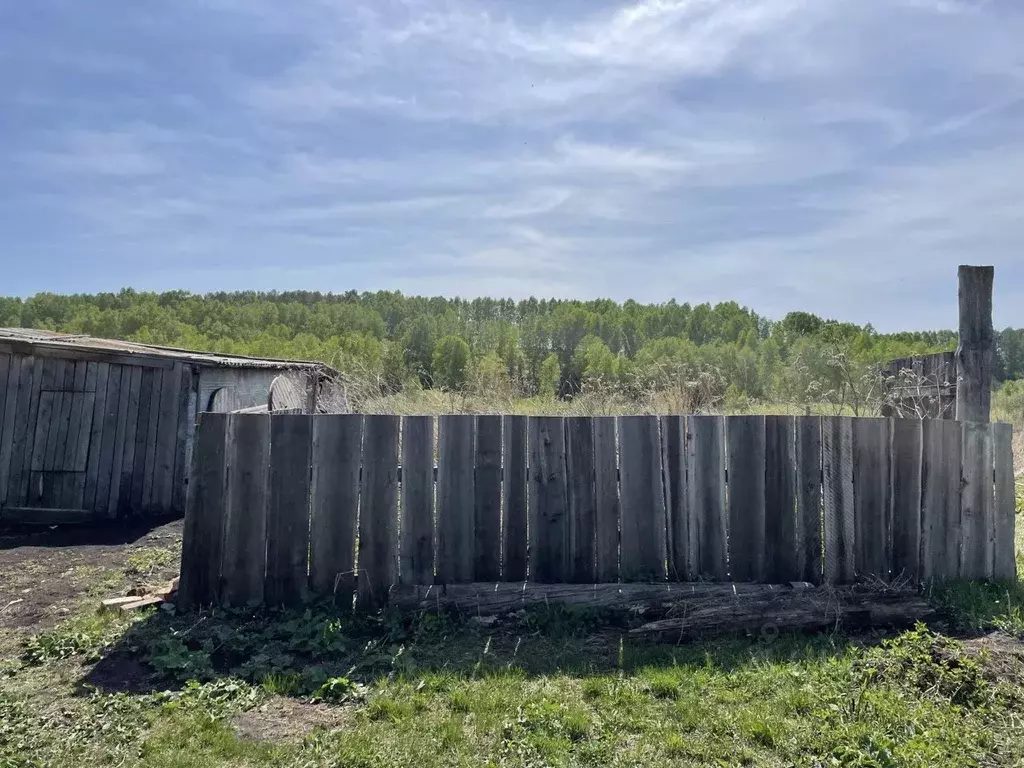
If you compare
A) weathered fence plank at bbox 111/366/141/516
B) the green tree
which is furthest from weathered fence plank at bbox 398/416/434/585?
the green tree

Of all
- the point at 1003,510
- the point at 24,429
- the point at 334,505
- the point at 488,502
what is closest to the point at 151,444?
the point at 24,429

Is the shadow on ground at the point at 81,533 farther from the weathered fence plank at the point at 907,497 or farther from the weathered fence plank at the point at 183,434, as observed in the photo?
the weathered fence plank at the point at 907,497

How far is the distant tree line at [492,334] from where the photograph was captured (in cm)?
2133

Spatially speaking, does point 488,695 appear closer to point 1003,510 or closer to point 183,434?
point 1003,510

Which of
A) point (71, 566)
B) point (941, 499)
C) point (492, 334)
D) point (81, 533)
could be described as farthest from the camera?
point (492, 334)

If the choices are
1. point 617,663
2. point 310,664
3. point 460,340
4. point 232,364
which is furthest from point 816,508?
point 460,340

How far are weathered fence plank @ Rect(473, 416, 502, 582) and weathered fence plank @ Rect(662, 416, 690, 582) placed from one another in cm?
114

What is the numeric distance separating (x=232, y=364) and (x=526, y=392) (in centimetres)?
699

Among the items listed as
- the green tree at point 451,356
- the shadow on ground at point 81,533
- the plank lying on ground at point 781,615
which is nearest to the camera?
the plank lying on ground at point 781,615

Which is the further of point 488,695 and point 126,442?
point 126,442

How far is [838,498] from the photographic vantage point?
478cm

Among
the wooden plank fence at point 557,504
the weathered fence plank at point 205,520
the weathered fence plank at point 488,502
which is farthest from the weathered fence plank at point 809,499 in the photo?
the weathered fence plank at point 205,520

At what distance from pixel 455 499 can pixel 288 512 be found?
110 cm

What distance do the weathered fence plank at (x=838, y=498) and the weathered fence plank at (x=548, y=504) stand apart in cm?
177
